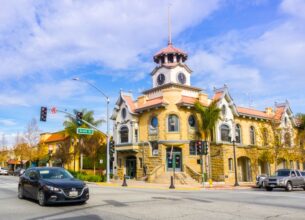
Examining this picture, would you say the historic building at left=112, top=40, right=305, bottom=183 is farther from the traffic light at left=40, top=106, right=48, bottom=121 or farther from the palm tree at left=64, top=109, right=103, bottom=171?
the traffic light at left=40, top=106, right=48, bottom=121

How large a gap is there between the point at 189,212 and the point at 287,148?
3500 cm

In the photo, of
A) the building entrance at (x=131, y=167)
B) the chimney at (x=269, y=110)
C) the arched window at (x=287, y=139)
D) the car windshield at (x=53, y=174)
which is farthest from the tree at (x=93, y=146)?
the car windshield at (x=53, y=174)

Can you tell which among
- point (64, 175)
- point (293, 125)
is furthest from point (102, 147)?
point (64, 175)

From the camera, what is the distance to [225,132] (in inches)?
1549

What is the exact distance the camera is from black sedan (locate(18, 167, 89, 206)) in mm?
11516

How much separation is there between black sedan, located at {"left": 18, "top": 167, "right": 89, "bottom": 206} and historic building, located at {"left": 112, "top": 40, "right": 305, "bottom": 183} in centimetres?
2088

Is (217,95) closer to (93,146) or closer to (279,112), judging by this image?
(279,112)

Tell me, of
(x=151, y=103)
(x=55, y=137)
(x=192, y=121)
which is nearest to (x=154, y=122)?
(x=151, y=103)

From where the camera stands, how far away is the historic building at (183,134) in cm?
3581

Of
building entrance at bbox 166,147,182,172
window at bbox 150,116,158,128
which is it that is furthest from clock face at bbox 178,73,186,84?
building entrance at bbox 166,147,182,172

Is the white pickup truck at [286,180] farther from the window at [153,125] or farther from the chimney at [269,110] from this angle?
the chimney at [269,110]

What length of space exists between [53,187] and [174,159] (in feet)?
82.2

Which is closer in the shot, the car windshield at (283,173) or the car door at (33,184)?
the car door at (33,184)

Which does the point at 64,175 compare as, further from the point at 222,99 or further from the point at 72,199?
the point at 222,99
